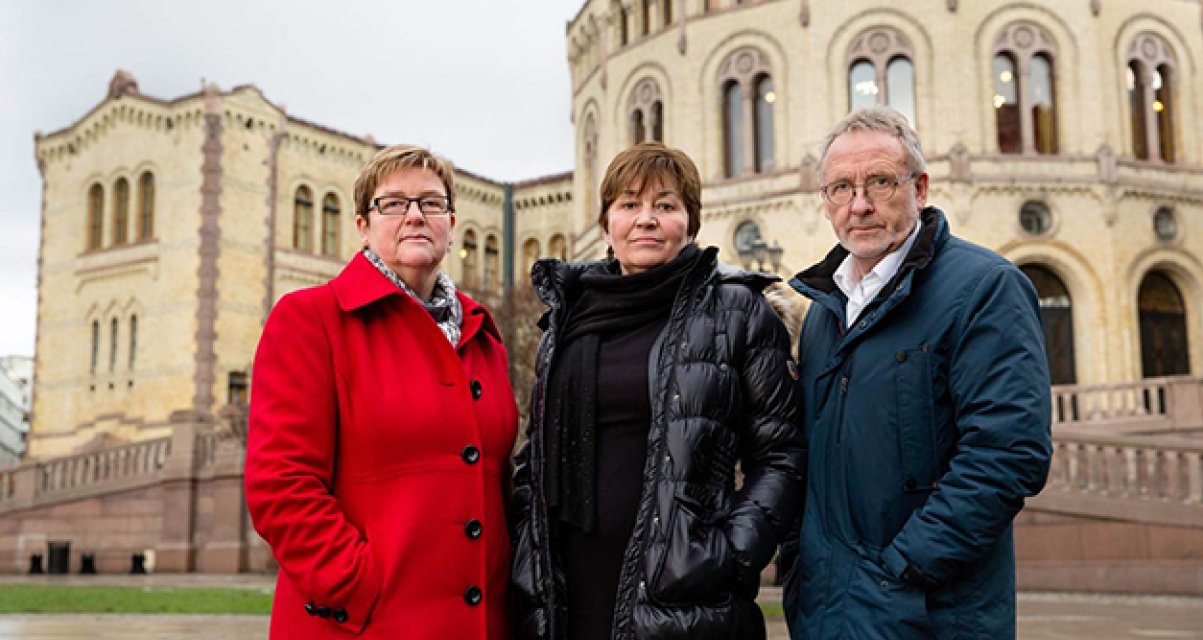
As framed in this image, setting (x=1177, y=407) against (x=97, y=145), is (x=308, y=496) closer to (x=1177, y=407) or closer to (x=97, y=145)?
(x=1177, y=407)

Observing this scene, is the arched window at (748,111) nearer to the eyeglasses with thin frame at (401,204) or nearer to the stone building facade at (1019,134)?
the stone building facade at (1019,134)

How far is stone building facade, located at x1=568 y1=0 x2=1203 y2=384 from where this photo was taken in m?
28.5

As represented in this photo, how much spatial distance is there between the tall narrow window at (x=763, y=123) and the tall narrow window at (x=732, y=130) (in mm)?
504

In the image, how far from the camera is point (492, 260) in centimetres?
4425

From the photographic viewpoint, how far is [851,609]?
3270 millimetres

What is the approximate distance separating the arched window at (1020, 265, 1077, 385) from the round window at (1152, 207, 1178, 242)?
3133mm

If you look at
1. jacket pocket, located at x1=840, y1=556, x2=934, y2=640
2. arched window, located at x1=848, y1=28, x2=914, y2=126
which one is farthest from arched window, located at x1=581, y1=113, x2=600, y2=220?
jacket pocket, located at x1=840, y1=556, x2=934, y2=640

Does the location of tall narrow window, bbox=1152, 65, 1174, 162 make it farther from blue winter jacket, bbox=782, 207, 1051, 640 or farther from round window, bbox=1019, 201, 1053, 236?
blue winter jacket, bbox=782, 207, 1051, 640

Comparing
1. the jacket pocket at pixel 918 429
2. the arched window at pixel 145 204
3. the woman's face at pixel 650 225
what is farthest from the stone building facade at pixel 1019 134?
the jacket pocket at pixel 918 429

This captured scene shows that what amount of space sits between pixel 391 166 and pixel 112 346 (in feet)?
114

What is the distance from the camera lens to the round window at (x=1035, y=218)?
28.6m

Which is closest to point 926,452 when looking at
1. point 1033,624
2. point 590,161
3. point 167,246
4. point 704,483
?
point 704,483

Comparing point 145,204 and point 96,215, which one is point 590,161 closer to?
point 145,204

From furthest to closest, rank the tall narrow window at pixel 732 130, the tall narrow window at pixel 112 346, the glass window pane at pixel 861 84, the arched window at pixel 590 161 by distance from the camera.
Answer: the arched window at pixel 590 161 → the tall narrow window at pixel 112 346 → the tall narrow window at pixel 732 130 → the glass window pane at pixel 861 84
